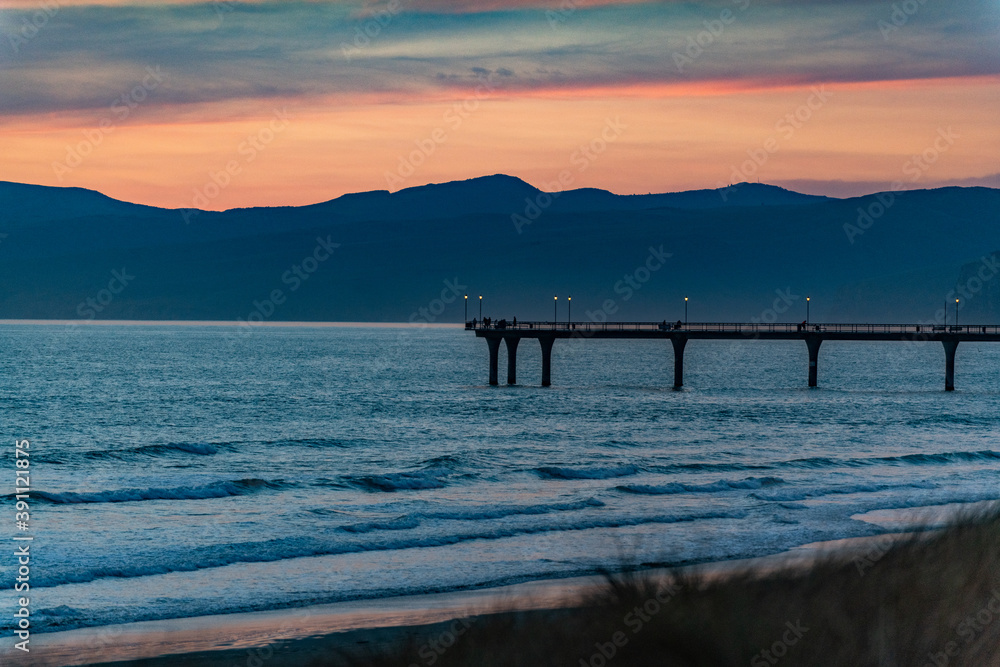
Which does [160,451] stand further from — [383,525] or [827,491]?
[827,491]

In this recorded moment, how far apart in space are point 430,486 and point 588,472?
608 cm

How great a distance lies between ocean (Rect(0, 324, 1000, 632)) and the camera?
20.9m

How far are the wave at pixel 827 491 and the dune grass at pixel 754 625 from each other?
73.2 ft

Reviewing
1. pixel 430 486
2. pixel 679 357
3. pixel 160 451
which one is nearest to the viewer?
pixel 430 486

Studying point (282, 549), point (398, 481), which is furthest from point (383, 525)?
point (398, 481)

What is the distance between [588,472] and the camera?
1483 inches

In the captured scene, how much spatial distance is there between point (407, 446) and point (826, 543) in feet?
89.5

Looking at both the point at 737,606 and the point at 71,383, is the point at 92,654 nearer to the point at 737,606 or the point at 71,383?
the point at 737,606

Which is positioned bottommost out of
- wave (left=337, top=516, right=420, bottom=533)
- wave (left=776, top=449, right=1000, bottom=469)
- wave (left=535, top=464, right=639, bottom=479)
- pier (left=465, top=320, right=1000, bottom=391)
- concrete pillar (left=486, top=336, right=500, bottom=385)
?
wave (left=535, top=464, right=639, bottom=479)

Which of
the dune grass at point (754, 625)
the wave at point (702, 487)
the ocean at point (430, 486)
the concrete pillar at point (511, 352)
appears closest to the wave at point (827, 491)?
the ocean at point (430, 486)

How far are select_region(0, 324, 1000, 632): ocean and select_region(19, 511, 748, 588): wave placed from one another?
0.29 ft

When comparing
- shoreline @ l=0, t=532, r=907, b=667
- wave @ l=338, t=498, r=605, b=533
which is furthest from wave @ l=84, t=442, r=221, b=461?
shoreline @ l=0, t=532, r=907, b=667

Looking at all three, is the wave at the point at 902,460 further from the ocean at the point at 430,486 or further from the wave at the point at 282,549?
the wave at the point at 282,549

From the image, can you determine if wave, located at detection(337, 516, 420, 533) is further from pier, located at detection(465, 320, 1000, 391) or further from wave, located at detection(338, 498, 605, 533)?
pier, located at detection(465, 320, 1000, 391)
